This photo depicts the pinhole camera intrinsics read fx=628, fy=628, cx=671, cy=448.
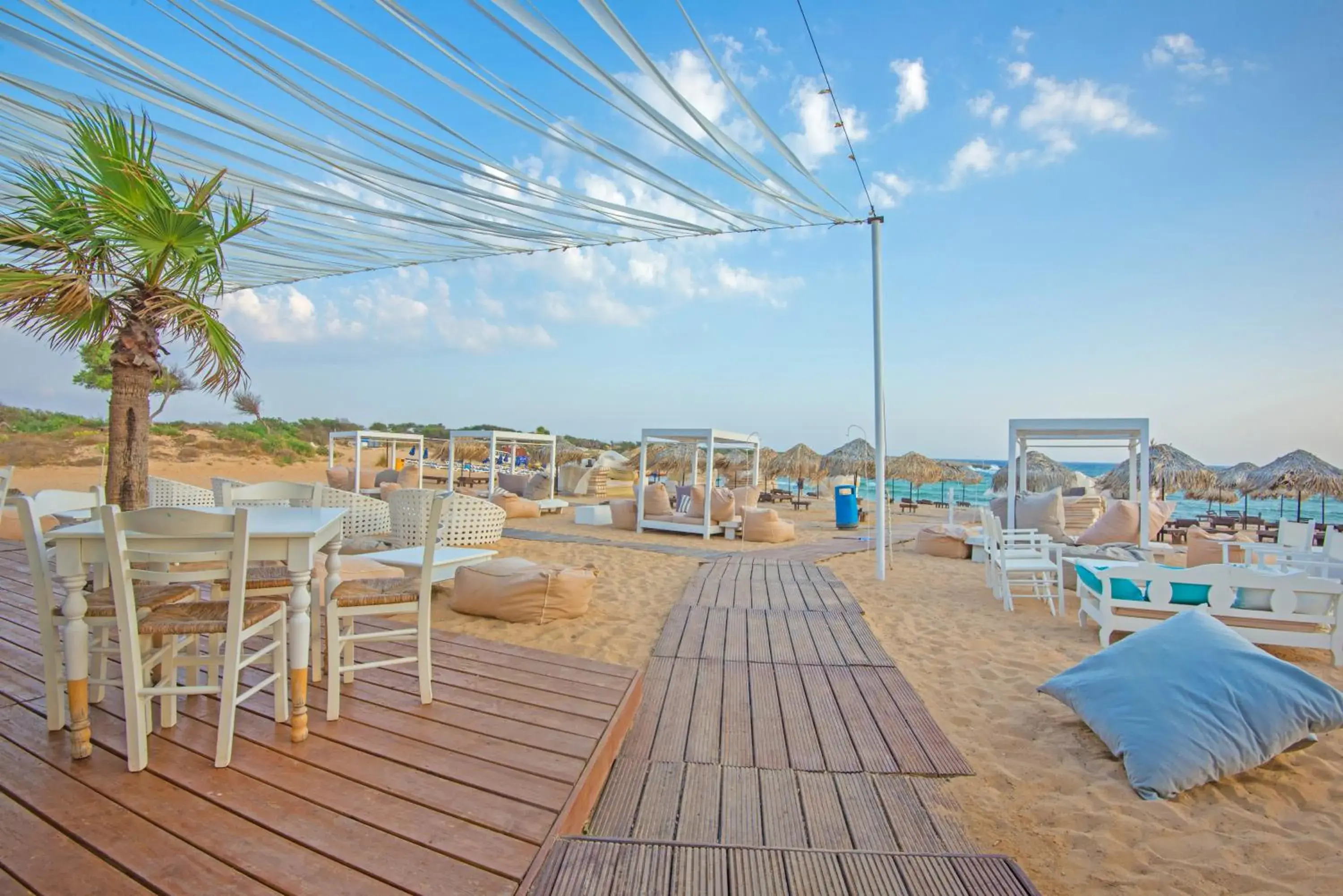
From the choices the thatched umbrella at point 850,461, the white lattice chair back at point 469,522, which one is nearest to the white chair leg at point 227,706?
the white lattice chair back at point 469,522

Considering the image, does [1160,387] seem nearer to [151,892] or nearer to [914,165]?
[914,165]

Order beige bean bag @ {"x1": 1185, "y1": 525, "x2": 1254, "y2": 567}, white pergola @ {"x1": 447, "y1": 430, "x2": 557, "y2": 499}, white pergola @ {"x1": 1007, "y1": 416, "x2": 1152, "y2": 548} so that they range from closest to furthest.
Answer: beige bean bag @ {"x1": 1185, "y1": 525, "x2": 1254, "y2": 567} → white pergola @ {"x1": 1007, "y1": 416, "x2": 1152, "y2": 548} → white pergola @ {"x1": 447, "y1": 430, "x2": 557, "y2": 499}

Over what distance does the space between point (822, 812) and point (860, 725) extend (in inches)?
32.4

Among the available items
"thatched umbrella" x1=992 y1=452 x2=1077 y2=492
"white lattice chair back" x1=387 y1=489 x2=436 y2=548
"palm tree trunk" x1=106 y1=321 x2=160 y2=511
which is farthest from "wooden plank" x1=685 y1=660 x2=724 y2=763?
"thatched umbrella" x1=992 y1=452 x2=1077 y2=492

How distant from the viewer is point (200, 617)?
188cm

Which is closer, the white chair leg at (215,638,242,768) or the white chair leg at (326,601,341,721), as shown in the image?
the white chair leg at (215,638,242,768)

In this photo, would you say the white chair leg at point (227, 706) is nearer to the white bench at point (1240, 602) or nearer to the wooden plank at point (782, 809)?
the wooden plank at point (782, 809)

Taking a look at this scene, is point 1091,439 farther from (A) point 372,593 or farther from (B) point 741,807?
(A) point 372,593

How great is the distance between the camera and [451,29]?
10.4 ft

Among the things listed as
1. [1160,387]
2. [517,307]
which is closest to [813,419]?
[1160,387]

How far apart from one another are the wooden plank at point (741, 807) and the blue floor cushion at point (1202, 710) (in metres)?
1.44

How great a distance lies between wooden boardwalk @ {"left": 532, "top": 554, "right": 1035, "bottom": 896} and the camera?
1.57m

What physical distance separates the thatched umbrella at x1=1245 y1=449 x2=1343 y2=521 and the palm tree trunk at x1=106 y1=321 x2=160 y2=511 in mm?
18708

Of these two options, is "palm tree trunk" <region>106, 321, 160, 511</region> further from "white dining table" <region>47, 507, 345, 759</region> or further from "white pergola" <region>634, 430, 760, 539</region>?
"white pergola" <region>634, 430, 760, 539</region>
